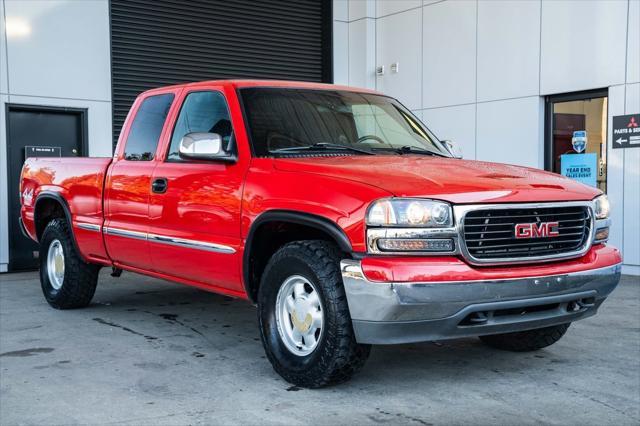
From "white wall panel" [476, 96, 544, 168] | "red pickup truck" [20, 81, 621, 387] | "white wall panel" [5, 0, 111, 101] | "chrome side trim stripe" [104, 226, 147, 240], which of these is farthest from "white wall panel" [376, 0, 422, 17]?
"chrome side trim stripe" [104, 226, 147, 240]

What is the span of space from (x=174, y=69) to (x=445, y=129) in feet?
15.5

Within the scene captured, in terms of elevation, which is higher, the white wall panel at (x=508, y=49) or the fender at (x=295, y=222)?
the white wall panel at (x=508, y=49)

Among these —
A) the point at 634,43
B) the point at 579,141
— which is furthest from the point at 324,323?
the point at 579,141

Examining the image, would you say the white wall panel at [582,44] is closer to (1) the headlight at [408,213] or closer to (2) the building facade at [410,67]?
(2) the building facade at [410,67]

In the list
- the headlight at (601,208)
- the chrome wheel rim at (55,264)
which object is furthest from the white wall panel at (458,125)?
the headlight at (601,208)

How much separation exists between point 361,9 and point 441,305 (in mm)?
11069

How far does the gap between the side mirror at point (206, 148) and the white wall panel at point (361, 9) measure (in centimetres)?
968

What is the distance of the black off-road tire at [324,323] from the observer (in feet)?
13.4

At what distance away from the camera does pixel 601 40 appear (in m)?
10.3

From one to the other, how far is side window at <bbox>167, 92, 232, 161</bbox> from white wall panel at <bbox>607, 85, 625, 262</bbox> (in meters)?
6.69

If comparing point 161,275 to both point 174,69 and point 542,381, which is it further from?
point 174,69

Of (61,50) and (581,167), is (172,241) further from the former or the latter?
(581,167)

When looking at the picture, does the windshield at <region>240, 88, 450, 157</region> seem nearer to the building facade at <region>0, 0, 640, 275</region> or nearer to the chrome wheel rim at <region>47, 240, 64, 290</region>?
the chrome wheel rim at <region>47, 240, 64, 290</region>

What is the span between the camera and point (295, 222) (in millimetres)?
4355
